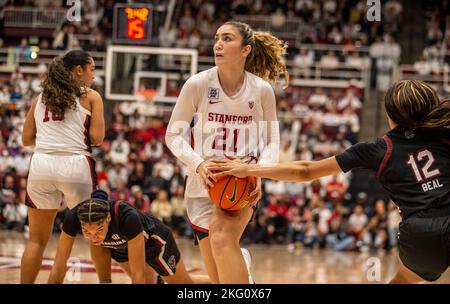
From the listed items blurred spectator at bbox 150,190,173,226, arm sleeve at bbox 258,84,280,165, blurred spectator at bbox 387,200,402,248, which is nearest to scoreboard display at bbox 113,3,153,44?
blurred spectator at bbox 150,190,173,226

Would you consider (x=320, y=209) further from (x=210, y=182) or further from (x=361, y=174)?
(x=210, y=182)

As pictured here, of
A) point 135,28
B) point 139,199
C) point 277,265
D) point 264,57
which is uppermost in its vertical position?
point 135,28

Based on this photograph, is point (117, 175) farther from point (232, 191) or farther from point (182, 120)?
point (232, 191)

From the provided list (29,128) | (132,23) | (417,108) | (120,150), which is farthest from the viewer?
(120,150)

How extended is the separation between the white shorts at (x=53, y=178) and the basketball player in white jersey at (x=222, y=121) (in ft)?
2.71

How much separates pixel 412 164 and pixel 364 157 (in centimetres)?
24

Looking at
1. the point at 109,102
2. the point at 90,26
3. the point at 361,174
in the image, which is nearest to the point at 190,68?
the point at 109,102

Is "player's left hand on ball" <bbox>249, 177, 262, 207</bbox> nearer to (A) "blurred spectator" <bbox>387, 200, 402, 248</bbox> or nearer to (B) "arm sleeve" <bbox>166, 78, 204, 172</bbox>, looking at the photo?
(B) "arm sleeve" <bbox>166, 78, 204, 172</bbox>

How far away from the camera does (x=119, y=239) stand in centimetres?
528

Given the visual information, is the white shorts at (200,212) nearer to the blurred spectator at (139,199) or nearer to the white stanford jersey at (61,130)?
the white stanford jersey at (61,130)

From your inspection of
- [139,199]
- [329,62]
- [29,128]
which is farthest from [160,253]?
[329,62]

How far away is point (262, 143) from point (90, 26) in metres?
9.71

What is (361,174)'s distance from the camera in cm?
1466

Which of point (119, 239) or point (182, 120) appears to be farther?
point (119, 239)
